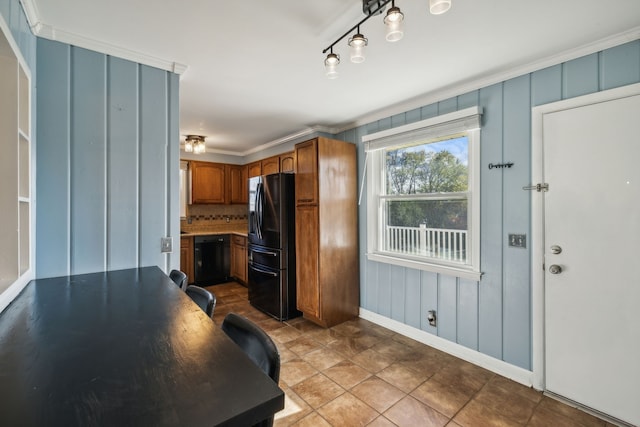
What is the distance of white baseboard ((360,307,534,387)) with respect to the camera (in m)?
2.18

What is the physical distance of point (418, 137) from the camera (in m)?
2.80

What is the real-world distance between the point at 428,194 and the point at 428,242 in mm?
479

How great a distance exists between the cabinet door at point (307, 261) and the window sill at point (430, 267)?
2.21 ft

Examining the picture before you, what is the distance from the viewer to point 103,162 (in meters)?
1.86

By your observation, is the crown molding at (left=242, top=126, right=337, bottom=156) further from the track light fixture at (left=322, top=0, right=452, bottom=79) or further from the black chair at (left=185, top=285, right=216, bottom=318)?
the black chair at (left=185, top=285, right=216, bottom=318)

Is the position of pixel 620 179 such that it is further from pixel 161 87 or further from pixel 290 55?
pixel 161 87

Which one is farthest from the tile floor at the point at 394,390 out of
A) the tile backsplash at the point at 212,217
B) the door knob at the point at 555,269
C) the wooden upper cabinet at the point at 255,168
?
the tile backsplash at the point at 212,217

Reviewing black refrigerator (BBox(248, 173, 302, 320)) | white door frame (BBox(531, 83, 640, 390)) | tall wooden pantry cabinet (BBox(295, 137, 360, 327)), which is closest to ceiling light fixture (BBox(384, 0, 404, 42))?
white door frame (BBox(531, 83, 640, 390))

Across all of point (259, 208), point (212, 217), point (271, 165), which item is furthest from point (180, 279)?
point (212, 217)

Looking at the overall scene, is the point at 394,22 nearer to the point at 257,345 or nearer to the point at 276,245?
the point at 257,345

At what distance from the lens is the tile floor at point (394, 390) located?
1792mm

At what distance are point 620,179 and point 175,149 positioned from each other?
2.96 meters

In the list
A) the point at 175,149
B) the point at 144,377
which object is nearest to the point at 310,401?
the point at 144,377

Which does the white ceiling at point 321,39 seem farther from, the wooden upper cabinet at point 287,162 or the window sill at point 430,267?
the window sill at point 430,267
